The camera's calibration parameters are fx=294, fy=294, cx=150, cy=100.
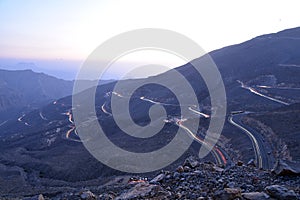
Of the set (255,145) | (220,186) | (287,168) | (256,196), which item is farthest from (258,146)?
(256,196)

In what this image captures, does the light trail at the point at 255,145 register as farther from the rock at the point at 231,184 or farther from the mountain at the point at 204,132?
the rock at the point at 231,184

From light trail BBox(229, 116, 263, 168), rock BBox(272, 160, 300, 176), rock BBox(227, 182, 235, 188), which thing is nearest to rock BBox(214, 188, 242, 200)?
rock BBox(227, 182, 235, 188)

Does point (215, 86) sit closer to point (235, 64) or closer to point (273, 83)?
point (273, 83)

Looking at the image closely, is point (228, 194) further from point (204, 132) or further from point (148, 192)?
point (204, 132)

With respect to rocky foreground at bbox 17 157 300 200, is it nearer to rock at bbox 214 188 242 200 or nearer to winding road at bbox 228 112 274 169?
rock at bbox 214 188 242 200

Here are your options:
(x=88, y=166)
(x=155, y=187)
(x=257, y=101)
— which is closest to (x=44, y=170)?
(x=88, y=166)

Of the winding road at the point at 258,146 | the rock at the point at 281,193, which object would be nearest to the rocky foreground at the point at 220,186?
the rock at the point at 281,193
